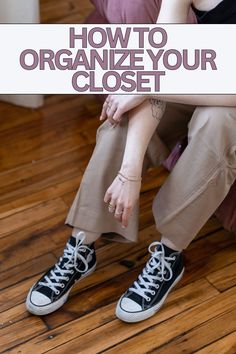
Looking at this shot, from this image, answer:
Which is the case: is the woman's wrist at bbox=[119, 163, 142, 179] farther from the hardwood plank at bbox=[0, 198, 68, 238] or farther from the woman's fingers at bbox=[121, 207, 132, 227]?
the hardwood plank at bbox=[0, 198, 68, 238]

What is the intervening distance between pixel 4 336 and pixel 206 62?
764 millimetres

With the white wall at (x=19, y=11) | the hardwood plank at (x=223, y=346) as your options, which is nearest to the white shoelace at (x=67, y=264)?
the hardwood plank at (x=223, y=346)

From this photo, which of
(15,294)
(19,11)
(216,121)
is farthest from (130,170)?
(19,11)

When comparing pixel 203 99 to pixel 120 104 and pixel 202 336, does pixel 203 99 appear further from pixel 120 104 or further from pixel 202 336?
pixel 202 336

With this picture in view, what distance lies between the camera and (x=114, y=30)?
172 cm

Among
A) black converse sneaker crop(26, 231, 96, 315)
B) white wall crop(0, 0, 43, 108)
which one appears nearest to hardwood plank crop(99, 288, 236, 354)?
black converse sneaker crop(26, 231, 96, 315)

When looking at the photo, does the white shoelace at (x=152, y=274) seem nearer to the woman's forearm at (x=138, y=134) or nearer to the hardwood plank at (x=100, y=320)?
the hardwood plank at (x=100, y=320)

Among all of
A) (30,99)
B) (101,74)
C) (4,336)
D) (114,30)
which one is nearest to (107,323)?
(4,336)

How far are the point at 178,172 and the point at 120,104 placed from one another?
191 mm

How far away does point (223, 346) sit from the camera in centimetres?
146

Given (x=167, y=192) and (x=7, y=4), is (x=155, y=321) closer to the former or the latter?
(x=167, y=192)

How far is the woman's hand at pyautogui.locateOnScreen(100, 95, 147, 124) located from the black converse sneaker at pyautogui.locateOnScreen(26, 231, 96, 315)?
0.28m

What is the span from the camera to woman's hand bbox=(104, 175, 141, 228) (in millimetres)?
1431

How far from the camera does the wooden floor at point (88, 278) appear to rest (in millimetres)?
1472
